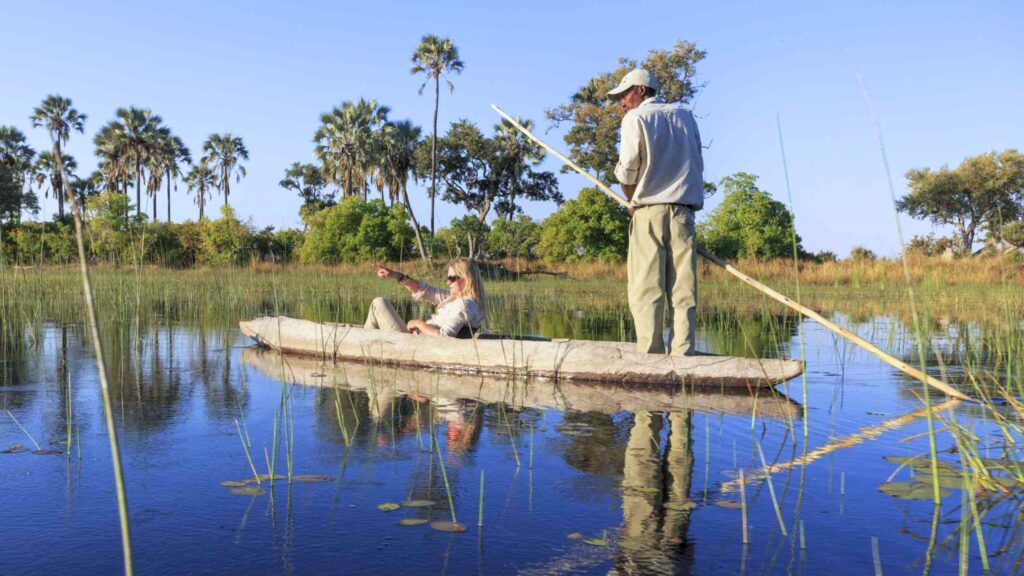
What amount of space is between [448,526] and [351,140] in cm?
4479

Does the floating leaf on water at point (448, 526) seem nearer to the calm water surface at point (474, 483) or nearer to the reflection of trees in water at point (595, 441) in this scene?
the calm water surface at point (474, 483)

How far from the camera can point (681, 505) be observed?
3430 mm

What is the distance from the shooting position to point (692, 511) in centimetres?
336

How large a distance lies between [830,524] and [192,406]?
167 inches

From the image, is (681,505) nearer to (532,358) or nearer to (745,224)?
(532,358)

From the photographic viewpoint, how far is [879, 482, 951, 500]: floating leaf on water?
11.7ft

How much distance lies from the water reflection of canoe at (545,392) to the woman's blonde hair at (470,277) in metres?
0.72

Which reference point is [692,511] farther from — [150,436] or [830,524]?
[150,436]

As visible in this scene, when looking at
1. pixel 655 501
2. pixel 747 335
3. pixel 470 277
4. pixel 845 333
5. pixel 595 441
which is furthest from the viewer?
pixel 747 335

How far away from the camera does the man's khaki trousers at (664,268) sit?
6.18 m

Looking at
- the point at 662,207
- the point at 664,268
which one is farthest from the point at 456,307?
the point at 662,207

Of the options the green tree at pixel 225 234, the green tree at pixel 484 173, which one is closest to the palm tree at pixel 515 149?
the green tree at pixel 484 173

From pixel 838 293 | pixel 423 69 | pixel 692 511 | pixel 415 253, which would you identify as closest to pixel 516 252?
pixel 415 253

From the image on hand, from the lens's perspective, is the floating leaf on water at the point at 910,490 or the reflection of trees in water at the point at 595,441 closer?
the floating leaf on water at the point at 910,490
